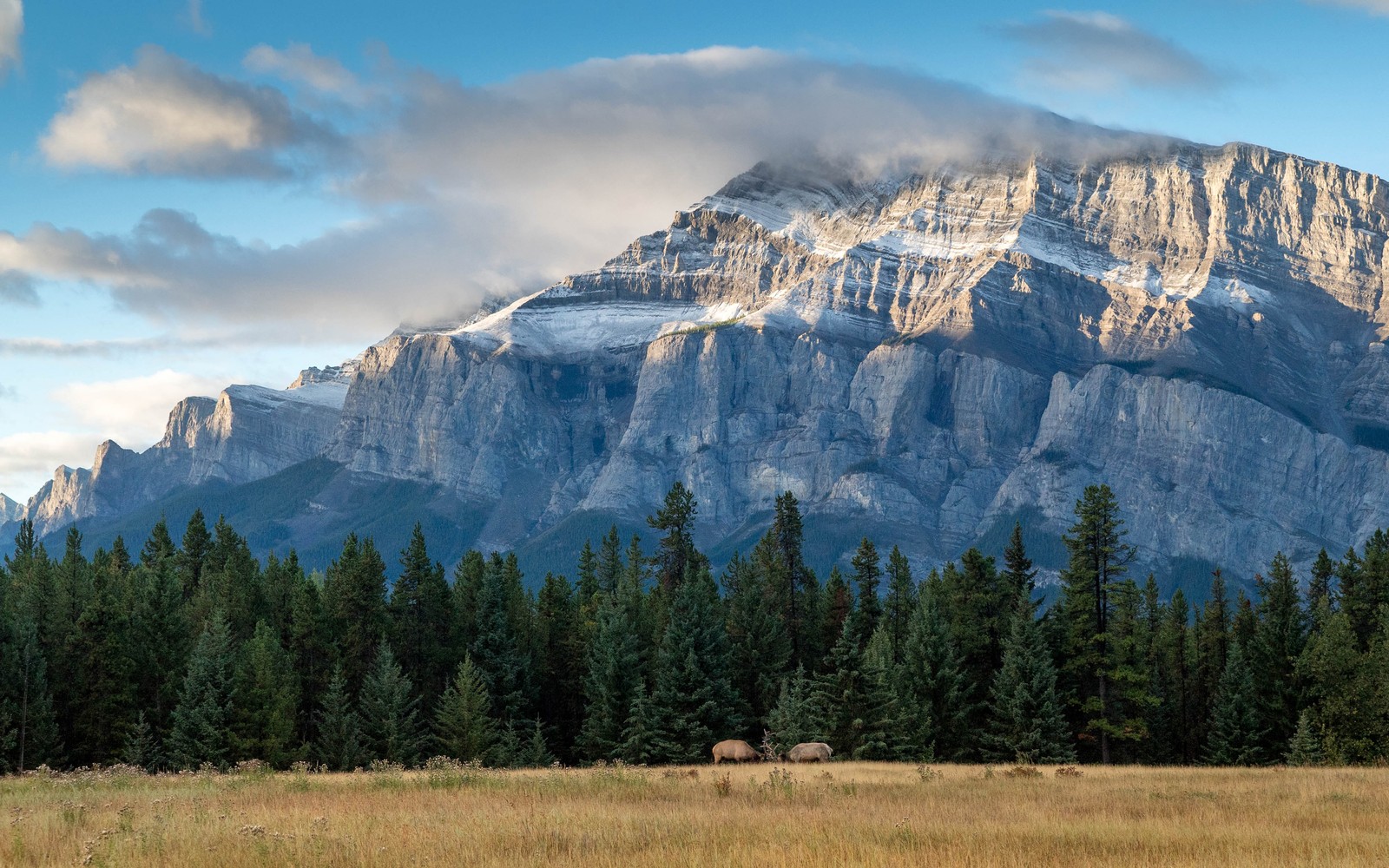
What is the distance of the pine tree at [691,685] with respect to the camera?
261 feet

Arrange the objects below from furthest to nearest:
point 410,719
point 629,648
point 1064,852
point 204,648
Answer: point 629,648, point 410,719, point 204,648, point 1064,852

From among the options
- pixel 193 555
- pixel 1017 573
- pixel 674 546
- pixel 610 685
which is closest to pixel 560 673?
pixel 674 546

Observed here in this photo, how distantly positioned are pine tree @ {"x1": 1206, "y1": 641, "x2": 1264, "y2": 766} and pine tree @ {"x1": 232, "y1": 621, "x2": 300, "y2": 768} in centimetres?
5323

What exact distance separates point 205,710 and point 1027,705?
43.7 m

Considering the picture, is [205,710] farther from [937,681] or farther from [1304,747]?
[1304,747]

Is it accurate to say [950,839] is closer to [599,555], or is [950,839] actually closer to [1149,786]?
[1149,786]

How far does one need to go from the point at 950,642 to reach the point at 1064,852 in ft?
198

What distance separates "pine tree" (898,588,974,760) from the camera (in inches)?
3098

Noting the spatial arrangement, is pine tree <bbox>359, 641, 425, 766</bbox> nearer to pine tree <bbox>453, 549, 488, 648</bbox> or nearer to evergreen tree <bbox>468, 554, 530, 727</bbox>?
evergreen tree <bbox>468, 554, 530, 727</bbox>

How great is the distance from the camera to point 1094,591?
76.3 m

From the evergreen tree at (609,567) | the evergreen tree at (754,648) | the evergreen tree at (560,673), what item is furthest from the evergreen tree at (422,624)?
the evergreen tree at (609,567)

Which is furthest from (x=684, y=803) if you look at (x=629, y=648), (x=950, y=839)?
Result: (x=629, y=648)

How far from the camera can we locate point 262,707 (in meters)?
75.3

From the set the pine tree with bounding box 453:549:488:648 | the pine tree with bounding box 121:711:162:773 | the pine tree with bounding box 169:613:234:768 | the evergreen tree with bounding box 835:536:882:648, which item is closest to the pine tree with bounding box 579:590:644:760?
the pine tree with bounding box 453:549:488:648
